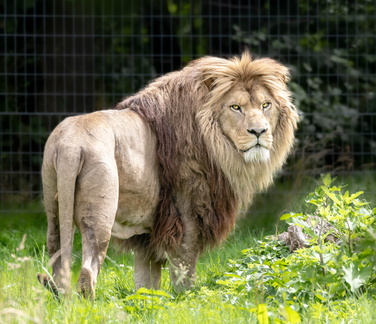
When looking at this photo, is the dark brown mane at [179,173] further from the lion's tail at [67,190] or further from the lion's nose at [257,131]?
the lion's tail at [67,190]

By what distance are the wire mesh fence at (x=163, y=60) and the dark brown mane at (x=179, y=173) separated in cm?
365

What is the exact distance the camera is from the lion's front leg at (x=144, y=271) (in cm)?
570

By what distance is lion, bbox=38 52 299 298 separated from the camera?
525cm

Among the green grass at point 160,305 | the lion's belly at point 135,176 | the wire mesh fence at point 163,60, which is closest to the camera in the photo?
the green grass at point 160,305

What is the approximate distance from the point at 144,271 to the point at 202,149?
932 mm

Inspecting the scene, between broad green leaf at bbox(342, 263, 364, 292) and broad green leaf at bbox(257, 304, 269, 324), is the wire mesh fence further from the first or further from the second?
broad green leaf at bbox(257, 304, 269, 324)

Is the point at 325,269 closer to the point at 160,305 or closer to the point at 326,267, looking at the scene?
the point at 326,267

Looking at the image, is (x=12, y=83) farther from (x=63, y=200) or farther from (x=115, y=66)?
(x=63, y=200)

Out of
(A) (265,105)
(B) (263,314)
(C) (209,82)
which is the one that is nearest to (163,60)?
(C) (209,82)

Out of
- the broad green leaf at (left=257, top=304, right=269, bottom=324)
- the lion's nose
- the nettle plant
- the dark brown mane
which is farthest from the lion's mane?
the broad green leaf at (left=257, top=304, right=269, bottom=324)

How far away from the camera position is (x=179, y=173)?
5.46 meters

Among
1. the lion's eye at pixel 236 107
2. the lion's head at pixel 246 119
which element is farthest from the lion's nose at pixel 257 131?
the lion's eye at pixel 236 107

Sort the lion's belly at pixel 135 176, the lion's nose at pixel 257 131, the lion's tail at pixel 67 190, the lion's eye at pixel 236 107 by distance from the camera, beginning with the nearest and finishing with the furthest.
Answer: the lion's tail at pixel 67 190
the lion's belly at pixel 135 176
the lion's nose at pixel 257 131
the lion's eye at pixel 236 107

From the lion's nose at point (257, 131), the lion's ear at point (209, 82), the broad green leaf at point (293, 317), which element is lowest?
the broad green leaf at point (293, 317)
